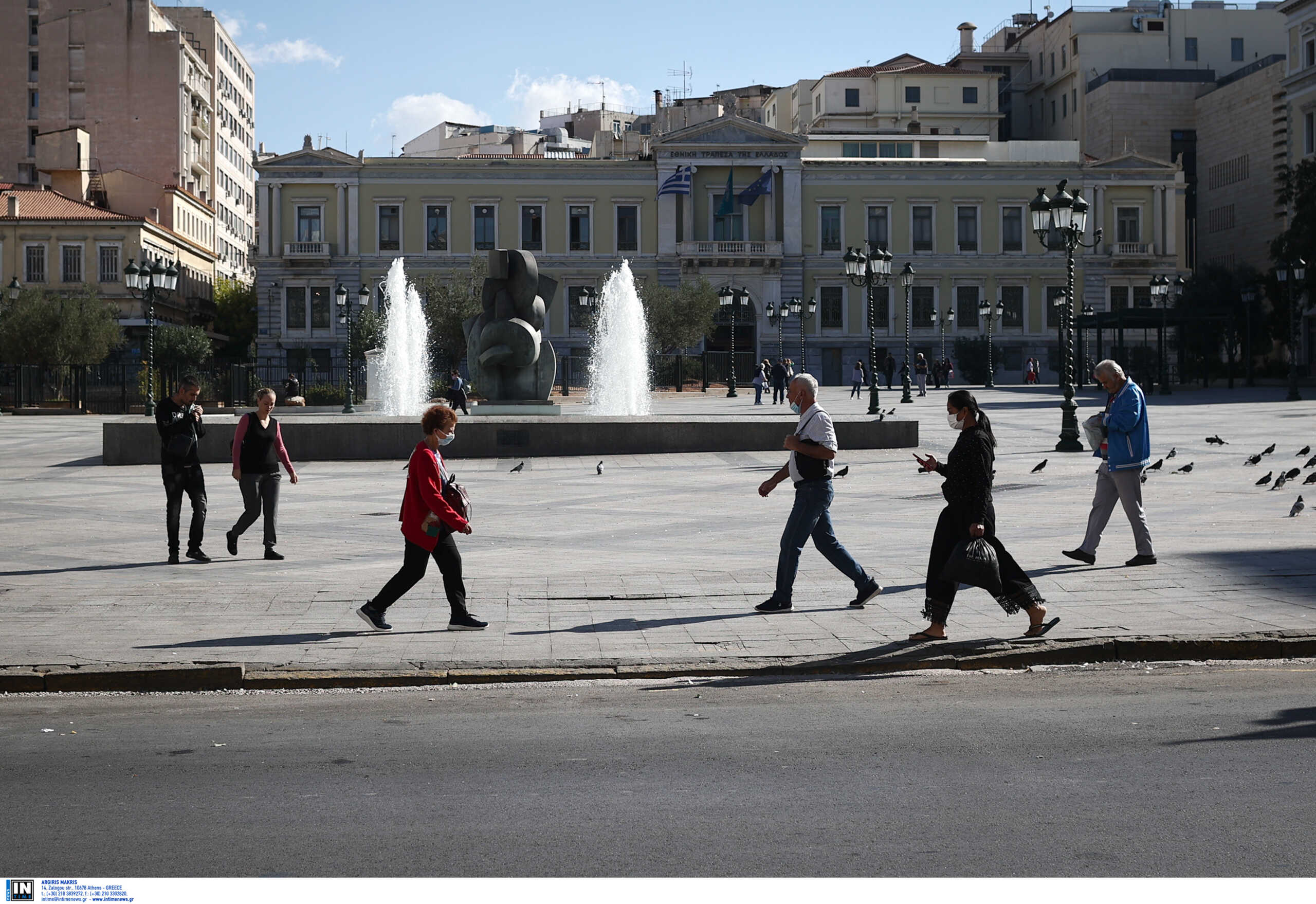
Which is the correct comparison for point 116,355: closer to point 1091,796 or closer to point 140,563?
point 140,563

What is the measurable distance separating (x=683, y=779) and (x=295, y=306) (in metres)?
71.8

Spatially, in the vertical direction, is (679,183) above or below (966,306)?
above

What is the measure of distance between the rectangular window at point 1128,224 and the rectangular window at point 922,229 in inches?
389

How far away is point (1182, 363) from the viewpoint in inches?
2146

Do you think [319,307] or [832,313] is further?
[832,313]

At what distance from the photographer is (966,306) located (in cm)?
7581

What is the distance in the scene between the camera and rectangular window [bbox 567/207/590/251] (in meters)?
75.2

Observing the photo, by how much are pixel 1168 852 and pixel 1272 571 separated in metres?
6.94

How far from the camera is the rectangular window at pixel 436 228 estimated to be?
74375mm

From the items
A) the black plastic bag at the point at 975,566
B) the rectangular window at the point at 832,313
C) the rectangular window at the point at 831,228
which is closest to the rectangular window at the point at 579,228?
the rectangular window at the point at 831,228

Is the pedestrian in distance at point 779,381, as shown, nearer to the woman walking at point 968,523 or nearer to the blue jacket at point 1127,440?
the blue jacket at point 1127,440

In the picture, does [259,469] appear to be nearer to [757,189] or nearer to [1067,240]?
[1067,240]

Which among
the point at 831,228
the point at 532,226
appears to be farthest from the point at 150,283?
the point at 831,228

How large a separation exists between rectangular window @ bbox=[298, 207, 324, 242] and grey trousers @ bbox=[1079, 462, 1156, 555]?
219 ft
